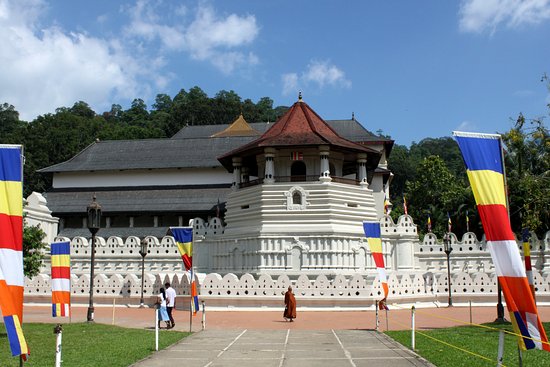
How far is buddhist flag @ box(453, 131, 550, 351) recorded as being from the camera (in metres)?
8.09

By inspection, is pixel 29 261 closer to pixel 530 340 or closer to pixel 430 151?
pixel 530 340

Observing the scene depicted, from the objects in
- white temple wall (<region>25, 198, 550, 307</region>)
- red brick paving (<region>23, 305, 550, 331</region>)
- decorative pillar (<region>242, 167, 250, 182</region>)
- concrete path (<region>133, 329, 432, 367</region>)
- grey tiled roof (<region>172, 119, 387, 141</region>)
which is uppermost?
grey tiled roof (<region>172, 119, 387, 141</region>)

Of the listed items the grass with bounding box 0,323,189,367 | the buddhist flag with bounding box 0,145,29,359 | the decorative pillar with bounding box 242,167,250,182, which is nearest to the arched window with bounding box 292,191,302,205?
the decorative pillar with bounding box 242,167,250,182

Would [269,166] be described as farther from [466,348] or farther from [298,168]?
[466,348]

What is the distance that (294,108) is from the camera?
36.6 m

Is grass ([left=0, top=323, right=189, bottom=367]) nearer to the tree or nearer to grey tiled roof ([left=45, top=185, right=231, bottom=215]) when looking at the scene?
grey tiled roof ([left=45, top=185, right=231, bottom=215])

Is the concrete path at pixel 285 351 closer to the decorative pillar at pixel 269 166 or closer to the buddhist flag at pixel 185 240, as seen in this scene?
the buddhist flag at pixel 185 240

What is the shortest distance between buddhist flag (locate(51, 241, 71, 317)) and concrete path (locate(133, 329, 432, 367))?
4650mm

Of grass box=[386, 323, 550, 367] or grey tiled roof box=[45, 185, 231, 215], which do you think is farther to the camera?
grey tiled roof box=[45, 185, 231, 215]

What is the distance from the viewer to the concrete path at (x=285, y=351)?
426 inches

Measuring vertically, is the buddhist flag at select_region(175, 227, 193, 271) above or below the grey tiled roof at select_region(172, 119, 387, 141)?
below

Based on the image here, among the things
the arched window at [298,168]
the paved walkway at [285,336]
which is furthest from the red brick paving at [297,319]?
the arched window at [298,168]

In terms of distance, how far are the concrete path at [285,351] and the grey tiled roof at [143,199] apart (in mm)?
26557

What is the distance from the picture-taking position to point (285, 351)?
12281mm
